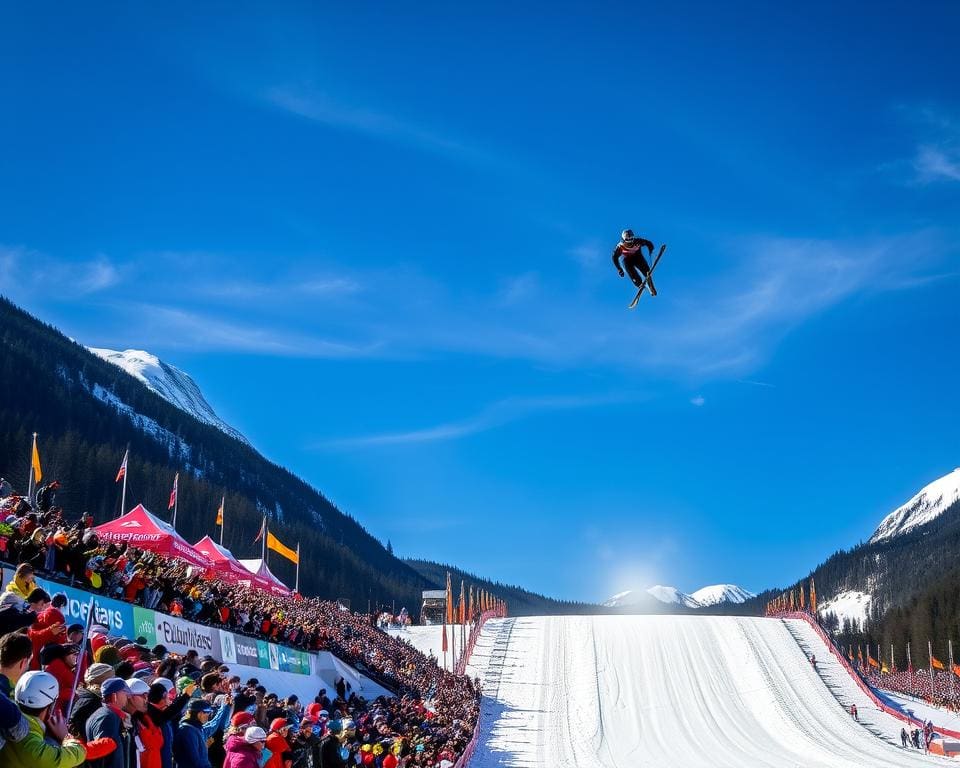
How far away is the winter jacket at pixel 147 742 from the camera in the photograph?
6.23m

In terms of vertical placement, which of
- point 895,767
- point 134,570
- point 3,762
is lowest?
point 895,767

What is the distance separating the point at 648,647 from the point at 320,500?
481 feet

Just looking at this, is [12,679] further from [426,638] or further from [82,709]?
[426,638]

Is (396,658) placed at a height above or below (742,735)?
above

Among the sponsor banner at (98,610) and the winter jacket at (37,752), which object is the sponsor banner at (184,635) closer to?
the sponsor banner at (98,610)

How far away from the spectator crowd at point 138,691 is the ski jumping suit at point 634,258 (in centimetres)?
728

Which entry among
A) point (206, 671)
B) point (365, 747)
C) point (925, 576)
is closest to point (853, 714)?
point (365, 747)

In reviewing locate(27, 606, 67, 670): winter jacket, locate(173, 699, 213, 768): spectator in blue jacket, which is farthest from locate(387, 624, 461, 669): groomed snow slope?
locate(173, 699, 213, 768): spectator in blue jacket

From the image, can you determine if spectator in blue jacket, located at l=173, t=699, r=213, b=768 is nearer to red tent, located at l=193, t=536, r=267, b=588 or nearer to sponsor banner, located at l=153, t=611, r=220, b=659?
sponsor banner, located at l=153, t=611, r=220, b=659

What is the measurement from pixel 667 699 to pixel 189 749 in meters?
40.5

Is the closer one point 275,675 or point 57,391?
point 275,675

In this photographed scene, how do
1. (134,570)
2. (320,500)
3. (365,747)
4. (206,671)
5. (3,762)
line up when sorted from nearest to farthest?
(3,762) → (206,671) → (365,747) → (134,570) → (320,500)

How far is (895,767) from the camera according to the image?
3089cm

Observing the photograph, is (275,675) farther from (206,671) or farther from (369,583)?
(369,583)
